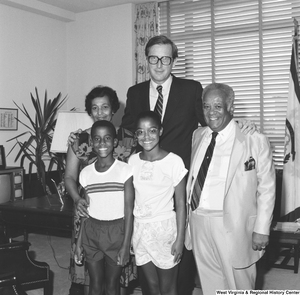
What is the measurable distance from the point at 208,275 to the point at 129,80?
427 cm

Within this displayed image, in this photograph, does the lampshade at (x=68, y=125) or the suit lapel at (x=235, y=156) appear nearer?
the suit lapel at (x=235, y=156)

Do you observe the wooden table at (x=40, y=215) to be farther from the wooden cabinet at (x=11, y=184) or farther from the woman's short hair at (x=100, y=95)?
the woman's short hair at (x=100, y=95)

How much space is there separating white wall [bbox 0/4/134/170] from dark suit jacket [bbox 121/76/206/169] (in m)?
3.49

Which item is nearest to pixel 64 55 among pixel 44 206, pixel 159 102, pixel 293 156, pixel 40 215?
pixel 44 206

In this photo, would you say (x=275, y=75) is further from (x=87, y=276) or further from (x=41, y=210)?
(x=87, y=276)

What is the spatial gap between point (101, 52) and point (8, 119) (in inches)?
67.6

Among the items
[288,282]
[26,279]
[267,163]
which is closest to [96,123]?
[267,163]

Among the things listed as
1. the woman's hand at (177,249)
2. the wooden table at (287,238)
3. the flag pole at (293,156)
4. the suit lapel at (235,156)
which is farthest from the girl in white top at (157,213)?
the flag pole at (293,156)

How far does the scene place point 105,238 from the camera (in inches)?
87.4

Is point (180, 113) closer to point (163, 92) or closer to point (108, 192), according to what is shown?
point (163, 92)

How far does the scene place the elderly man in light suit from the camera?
210 centimetres

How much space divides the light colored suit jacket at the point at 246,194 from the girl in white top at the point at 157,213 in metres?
0.24

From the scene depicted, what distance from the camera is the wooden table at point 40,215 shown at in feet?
11.6

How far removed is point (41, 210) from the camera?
365 cm
